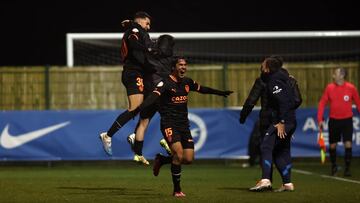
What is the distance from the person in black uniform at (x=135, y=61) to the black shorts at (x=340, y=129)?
17.6ft

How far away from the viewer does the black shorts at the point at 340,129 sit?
1944cm

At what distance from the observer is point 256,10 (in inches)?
1292

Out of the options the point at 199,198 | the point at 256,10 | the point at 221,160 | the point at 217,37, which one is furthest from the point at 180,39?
the point at 199,198

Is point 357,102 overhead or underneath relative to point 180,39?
underneath

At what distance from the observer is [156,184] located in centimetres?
1686

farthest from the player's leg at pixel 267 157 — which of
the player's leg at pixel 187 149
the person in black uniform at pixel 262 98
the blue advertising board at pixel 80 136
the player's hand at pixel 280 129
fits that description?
the blue advertising board at pixel 80 136

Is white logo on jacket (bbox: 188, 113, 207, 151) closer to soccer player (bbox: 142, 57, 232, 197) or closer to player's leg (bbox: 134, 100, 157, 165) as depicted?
player's leg (bbox: 134, 100, 157, 165)

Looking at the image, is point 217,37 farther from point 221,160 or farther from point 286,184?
point 286,184

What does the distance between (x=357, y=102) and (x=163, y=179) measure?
4018 millimetres

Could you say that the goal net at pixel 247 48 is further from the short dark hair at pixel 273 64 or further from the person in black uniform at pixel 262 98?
the short dark hair at pixel 273 64

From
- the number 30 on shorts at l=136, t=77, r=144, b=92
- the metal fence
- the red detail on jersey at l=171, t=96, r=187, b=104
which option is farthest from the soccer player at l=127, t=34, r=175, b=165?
the metal fence

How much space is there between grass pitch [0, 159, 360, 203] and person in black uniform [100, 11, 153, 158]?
3.93 ft

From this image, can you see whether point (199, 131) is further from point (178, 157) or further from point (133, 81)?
point (178, 157)

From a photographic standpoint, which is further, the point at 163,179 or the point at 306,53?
the point at 306,53
